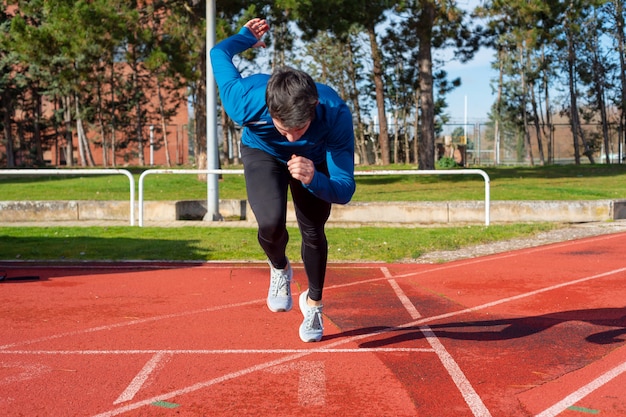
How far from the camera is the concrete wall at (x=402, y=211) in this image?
49.0 feet

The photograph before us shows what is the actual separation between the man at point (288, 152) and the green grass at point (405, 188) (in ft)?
39.8

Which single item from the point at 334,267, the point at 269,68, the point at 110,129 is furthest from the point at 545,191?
the point at 110,129

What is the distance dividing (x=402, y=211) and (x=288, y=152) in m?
10.4

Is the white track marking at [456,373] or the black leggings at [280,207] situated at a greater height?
the black leggings at [280,207]

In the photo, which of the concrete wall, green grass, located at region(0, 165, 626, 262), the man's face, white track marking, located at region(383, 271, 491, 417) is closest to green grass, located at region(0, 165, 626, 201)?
green grass, located at region(0, 165, 626, 262)

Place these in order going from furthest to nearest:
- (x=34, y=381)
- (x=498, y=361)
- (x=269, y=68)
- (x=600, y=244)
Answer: (x=269, y=68), (x=600, y=244), (x=498, y=361), (x=34, y=381)

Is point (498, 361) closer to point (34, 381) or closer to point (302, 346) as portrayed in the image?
point (302, 346)

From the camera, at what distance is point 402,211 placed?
49.9ft

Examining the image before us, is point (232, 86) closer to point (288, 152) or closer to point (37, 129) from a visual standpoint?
point (288, 152)

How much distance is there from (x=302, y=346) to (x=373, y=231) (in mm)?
8035

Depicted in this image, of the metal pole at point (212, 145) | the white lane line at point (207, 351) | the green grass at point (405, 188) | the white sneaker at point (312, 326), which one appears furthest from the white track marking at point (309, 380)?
the green grass at point (405, 188)

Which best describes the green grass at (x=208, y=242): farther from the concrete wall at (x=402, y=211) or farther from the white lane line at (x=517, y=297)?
the white lane line at (x=517, y=297)

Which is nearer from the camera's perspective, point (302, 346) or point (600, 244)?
point (302, 346)

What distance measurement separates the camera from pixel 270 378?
4578mm
